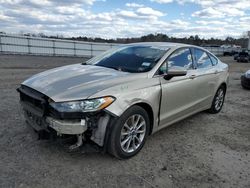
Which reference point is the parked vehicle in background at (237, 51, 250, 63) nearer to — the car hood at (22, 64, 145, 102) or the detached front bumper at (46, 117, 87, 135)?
the car hood at (22, 64, 145, 102)

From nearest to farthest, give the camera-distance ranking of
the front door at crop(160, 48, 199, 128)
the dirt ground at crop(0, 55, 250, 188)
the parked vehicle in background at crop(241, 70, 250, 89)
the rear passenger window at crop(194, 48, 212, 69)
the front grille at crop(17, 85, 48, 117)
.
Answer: the dirt ground at crop(0, 55, 250, 188) < the front grille at crop(17, 85, 48, 117) < the front door at crop(160, 48, 199, 128) < the rear passenger window at crop(194, 48, 212, 69) < the parked vehicle in background at crop(241, 70, 250, 89)

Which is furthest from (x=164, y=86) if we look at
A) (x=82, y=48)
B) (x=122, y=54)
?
(x=82, y=48)

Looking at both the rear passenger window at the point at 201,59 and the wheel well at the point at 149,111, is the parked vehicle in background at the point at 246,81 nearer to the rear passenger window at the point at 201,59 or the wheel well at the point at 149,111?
the rear passenger window at the point at 201,59

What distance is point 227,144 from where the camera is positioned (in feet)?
14.1

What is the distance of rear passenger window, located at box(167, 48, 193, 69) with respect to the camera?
13.9 feet

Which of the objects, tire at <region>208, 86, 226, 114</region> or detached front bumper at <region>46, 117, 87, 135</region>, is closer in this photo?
detached front bumper at <region>46, 117, 87, 135</region>

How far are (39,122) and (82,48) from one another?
25.2m

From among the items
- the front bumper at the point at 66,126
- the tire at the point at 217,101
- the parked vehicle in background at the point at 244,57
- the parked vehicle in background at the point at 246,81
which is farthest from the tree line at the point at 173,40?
the front bumper at the point at 66,126

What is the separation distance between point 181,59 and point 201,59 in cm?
89

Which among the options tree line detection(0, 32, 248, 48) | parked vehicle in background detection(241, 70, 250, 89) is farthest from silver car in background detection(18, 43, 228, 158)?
tree line detection(0, 32, 248, 48)

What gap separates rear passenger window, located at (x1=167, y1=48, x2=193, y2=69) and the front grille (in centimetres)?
209

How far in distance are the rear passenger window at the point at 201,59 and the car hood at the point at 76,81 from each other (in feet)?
5.94

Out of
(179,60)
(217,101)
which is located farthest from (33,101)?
(217,101)

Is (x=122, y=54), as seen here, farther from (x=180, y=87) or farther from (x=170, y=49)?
(x=180, y=87)
